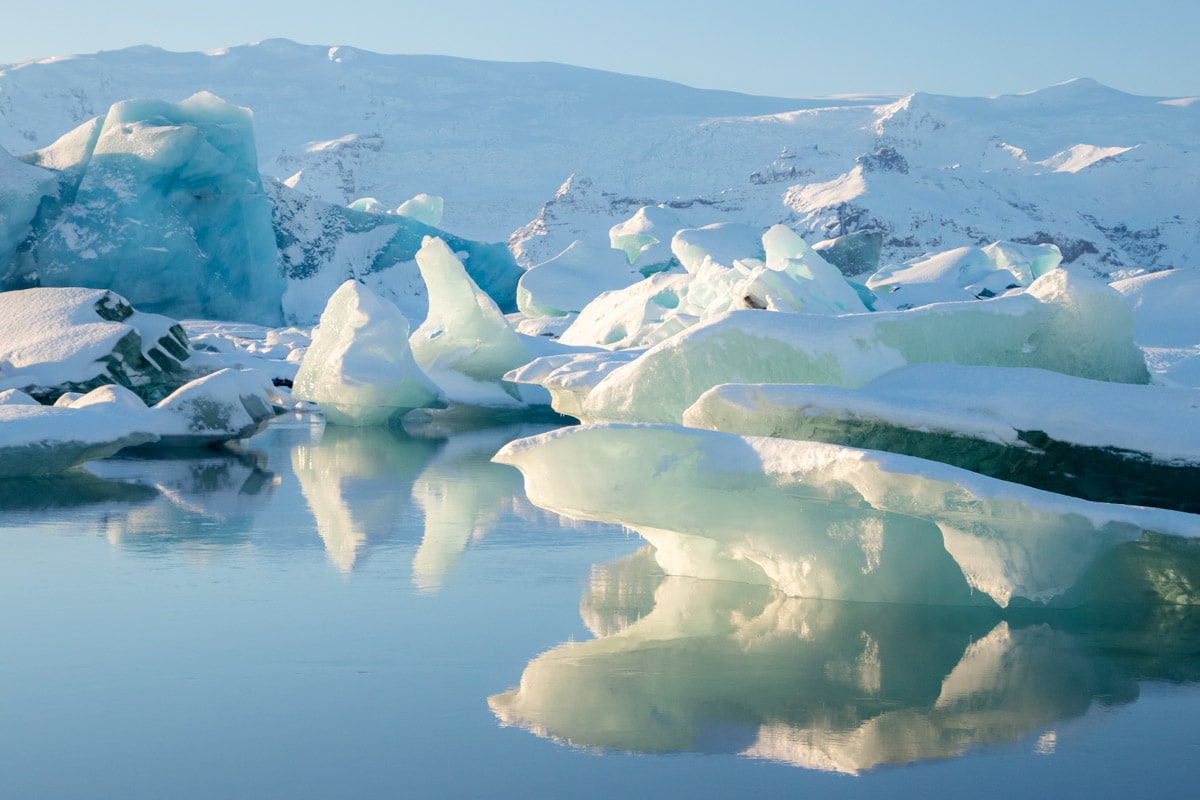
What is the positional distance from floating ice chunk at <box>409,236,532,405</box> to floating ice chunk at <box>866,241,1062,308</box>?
330 inches

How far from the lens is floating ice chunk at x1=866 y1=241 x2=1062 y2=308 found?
2005 centimetres

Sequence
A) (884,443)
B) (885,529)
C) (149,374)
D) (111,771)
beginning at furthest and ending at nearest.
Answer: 1. (149,374)
2. (884,443)
3. (885,529)
4. (111,771)

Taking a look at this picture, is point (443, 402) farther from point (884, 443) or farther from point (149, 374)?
point (884, 443)

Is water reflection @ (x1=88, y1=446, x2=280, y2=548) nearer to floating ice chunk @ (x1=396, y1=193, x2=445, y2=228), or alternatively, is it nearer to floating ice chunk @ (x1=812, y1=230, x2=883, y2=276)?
floating ice chunk @ (x1=812, y1=230, x2=883, y2=276)

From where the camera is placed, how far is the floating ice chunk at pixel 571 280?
2017cm

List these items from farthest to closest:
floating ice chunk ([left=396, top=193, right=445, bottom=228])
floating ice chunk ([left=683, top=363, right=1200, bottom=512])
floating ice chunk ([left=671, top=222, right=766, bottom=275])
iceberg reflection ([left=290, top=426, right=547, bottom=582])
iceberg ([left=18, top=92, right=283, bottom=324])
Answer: floating ice chunk ([left=396, top=193, right=445, bottom=228]) → floating ice chunk ([left=671, top=222, right=766, bottom=275]) → iceberg ([left=18, top=92, right=283, bottom=324]) → iceberg reflection ([left=290, top=426, right=547, bottom=582]) → floating ice chunk ([left=683, top=363, right=1200, bottom=512])

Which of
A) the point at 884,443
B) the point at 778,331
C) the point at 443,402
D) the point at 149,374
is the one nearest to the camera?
the point at 884,443

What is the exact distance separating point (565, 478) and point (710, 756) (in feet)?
4.78

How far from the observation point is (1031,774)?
2334mm

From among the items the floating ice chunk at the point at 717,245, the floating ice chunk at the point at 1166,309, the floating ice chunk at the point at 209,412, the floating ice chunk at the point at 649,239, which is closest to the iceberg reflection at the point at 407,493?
the floating ice chunk at the point at 209,412

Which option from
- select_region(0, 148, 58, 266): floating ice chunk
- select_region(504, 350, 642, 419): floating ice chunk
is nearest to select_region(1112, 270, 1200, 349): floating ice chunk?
select_region(504, 350, 642, 419): floating ice chunk

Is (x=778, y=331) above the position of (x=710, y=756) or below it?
above

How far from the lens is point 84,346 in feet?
33.2

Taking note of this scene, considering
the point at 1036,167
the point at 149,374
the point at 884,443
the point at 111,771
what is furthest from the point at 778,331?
the point at 1036,167
